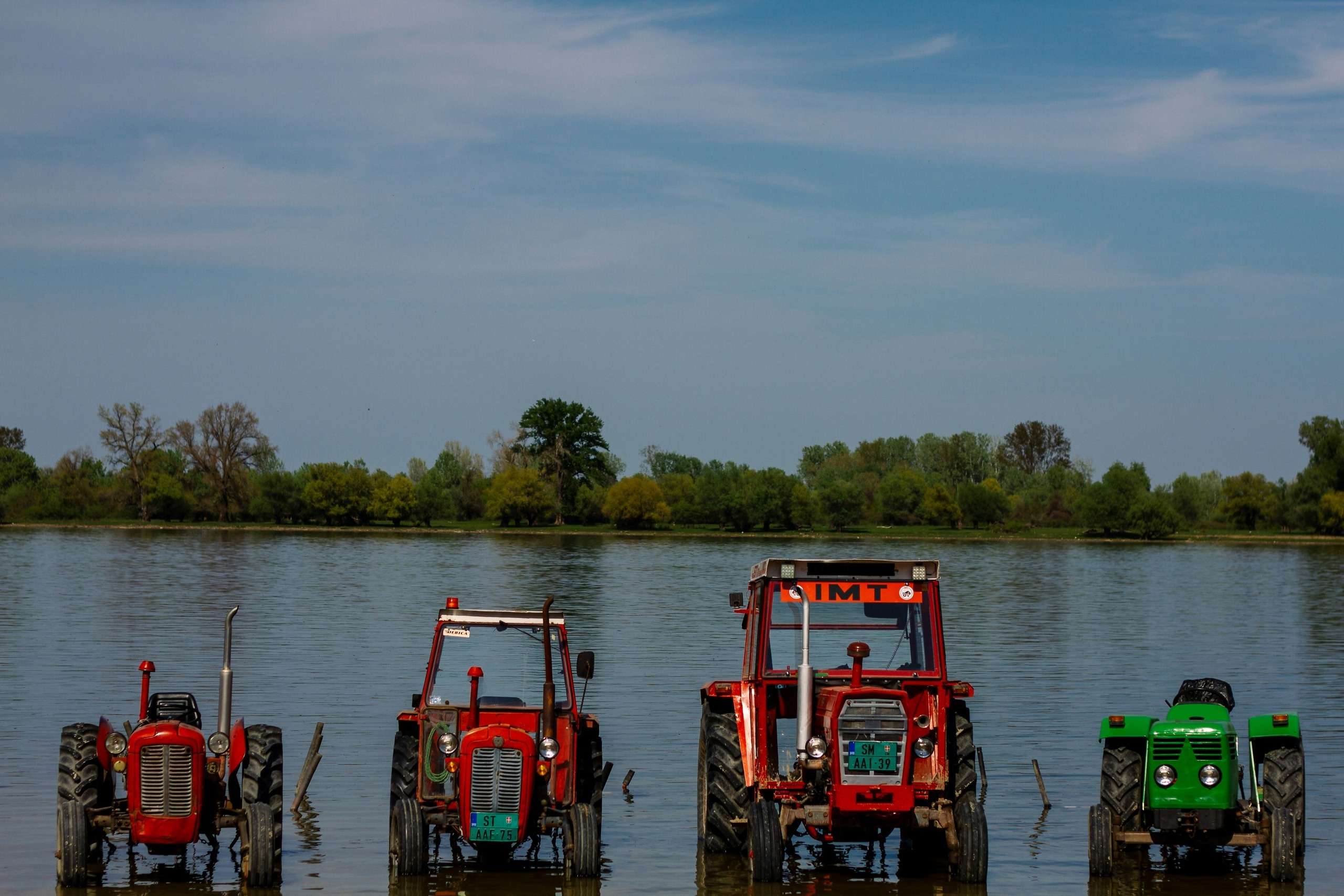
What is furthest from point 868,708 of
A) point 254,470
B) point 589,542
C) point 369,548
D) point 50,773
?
point 254,470

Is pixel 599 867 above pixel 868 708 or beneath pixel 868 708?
beneath

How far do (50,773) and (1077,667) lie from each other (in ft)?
68.6

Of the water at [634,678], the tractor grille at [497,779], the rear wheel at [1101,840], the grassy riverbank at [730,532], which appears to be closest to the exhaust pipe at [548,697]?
the tractor grille at [497,779]

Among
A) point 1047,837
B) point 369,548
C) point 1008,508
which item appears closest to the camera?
point 1047,837

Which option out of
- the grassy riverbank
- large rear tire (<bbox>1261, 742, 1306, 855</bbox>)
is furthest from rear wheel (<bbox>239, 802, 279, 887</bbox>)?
the grassy riverbank

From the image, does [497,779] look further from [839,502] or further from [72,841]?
[839,502]

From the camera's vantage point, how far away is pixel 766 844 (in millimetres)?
10734

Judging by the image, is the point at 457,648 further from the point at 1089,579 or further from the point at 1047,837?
the point at 1089,579

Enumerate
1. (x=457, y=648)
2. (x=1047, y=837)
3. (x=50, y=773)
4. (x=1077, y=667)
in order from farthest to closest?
(x=1077, y=667)
(x=50, y=773)
(x=1047, y=837)
(x=457, y=648)

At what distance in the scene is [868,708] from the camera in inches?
428

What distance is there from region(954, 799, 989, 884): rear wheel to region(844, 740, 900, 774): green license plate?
603 millimetres

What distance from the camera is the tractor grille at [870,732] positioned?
35.4 ft

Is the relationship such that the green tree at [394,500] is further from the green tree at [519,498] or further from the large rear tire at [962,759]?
the large rear tire at [962,759]

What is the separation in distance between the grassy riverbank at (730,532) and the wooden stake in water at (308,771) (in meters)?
119
